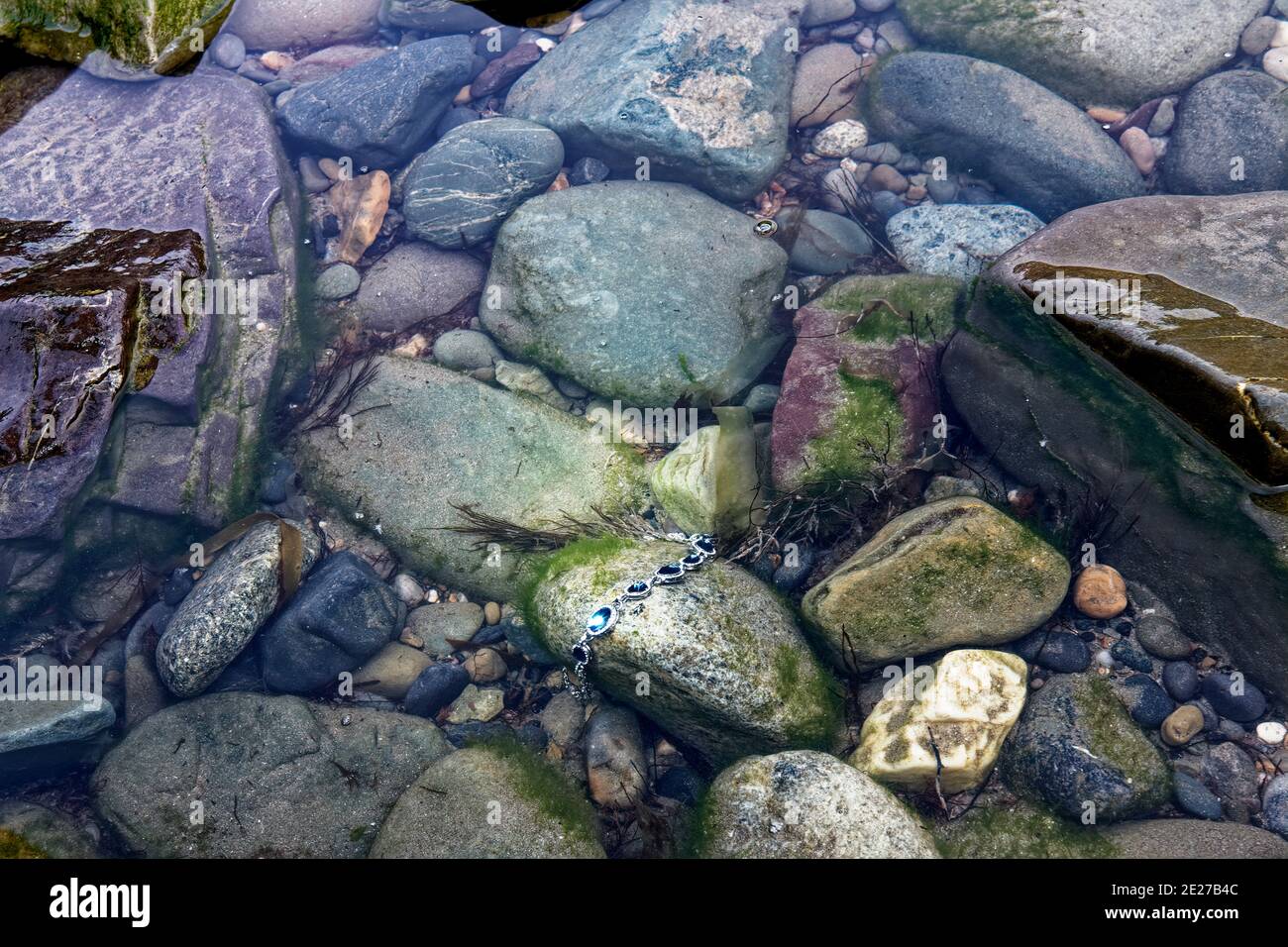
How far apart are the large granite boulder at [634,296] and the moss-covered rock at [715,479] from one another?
0.56 metres

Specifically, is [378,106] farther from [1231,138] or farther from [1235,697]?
[1235,697]

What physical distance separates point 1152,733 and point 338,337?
7053 mm

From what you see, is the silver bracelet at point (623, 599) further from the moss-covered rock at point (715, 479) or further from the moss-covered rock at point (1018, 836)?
the moss-covered rock at point (1018, 836)

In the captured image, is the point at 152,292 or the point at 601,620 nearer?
the point at 601,620

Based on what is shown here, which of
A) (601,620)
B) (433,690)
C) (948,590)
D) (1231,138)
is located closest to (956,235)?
(1231,138)

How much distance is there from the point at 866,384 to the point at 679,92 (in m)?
3.85

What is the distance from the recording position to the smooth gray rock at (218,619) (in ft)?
16.6

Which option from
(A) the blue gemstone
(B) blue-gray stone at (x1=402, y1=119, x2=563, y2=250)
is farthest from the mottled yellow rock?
(B) blue-gray stone at (x1=402, y1=119, x2=563, y2=250)

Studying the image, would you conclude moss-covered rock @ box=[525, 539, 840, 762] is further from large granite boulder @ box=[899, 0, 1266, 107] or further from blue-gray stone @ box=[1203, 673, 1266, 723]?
large granite boulder @ box=[899, 0, 1266, 107]

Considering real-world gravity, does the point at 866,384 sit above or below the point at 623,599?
above

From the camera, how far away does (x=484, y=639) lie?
5496mm

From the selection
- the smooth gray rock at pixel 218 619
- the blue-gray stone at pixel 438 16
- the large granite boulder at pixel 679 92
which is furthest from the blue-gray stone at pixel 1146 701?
the blue-gray stone at pixel 438 16

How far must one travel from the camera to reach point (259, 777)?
4809 millimetres
